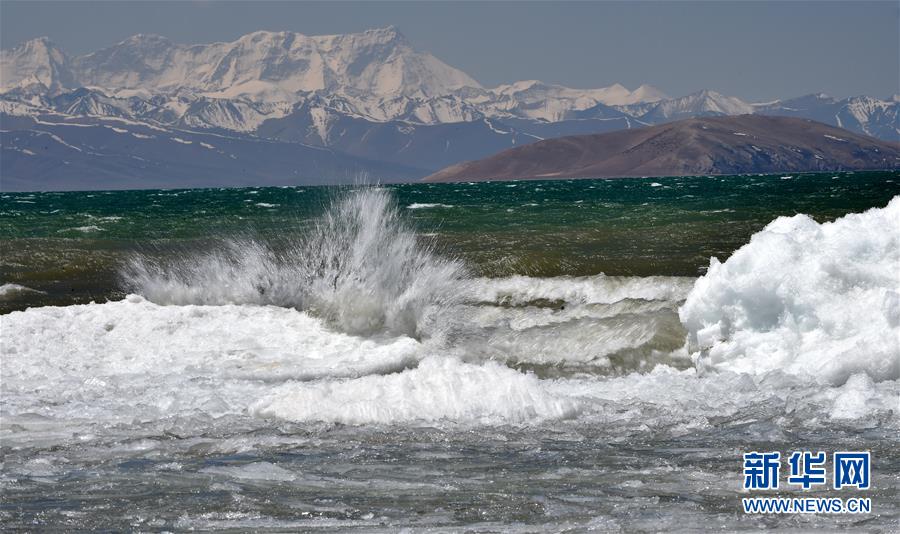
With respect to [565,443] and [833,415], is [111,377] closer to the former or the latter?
[565,443]

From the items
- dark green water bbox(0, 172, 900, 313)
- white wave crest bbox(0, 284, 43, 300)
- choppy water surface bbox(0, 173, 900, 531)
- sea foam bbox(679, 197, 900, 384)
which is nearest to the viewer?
choppy water surface bbox(0, 173, 900, 531)

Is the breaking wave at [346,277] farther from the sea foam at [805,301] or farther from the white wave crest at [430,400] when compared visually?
the white wave crest at [430,400]

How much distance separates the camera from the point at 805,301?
1473cm

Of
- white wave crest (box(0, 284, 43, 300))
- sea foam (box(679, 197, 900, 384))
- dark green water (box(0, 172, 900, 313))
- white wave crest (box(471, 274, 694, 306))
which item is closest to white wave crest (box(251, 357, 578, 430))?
sea foam (box(679, 197, 900, 384))

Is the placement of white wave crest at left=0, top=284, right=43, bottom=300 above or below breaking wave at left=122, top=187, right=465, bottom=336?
below

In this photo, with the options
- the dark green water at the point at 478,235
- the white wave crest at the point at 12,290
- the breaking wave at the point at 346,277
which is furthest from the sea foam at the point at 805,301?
the white wave crest at the point at 12,290

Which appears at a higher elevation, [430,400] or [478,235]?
[478,235]

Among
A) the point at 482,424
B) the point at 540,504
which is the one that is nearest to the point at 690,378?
the point at 482,424

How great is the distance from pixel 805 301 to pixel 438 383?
5.79 m

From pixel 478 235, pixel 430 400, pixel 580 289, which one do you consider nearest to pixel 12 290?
pixel 580 289

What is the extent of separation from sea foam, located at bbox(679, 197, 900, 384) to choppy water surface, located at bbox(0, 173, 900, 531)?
0.12 feet

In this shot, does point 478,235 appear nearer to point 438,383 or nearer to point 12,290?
point 12,290

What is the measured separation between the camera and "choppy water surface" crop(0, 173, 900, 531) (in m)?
8.83

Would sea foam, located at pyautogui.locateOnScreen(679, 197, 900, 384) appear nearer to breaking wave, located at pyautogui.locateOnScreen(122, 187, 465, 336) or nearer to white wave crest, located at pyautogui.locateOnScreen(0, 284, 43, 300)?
breaking wave, located at pyautogui.locateOnScreen(122, 187, 465, 336)
